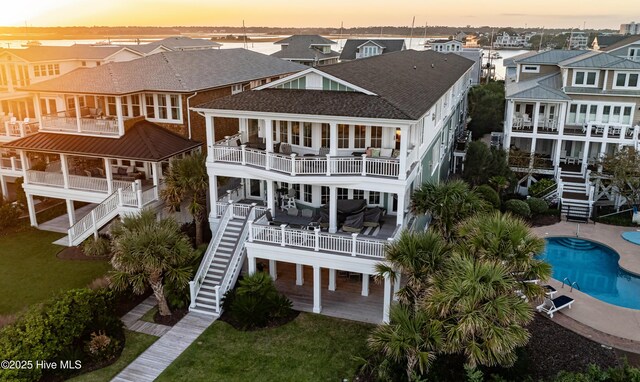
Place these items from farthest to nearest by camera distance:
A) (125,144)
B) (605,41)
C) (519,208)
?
(605,41) < (519,208) < (125,144)

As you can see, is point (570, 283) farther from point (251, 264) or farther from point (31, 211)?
point (31, 211)

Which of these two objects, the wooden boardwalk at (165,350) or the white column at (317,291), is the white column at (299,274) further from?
the wooden boardwalk at (165,350)

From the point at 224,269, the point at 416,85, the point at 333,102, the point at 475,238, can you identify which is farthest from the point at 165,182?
the point at 475,238

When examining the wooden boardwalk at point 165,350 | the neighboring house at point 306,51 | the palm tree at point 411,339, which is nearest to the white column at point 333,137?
the palm tree at point 411,339

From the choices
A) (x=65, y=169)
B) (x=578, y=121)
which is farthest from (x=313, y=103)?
(x=578, y=121)

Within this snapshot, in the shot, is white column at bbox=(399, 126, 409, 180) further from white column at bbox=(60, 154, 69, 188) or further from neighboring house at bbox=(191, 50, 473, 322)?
white column at bbox=(60, 154, 69, 188)

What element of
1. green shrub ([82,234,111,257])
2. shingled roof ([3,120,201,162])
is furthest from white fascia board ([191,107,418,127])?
green shrub ([82,234,111,257])

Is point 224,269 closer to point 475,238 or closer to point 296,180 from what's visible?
point 296,180
